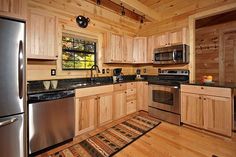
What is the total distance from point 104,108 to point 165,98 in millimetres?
1496

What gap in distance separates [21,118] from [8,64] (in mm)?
659

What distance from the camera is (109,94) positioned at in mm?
3152

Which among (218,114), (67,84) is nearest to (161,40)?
(218,114)

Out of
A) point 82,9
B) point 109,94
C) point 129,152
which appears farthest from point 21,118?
point 82,9

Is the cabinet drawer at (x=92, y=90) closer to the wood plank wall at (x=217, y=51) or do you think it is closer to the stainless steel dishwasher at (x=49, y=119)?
the stainless steel dishwasher at (x=49, y=119)

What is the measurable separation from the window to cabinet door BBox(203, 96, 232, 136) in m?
2.75

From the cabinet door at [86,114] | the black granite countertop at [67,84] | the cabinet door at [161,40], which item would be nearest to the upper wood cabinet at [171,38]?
the cabinet door at [161,40]

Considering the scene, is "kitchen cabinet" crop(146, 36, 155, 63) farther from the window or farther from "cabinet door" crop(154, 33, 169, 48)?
the window

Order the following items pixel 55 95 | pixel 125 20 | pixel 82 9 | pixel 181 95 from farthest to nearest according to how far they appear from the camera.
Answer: pixel 125 20, pixel 82 9, pixel 181 95, pixel 55 95

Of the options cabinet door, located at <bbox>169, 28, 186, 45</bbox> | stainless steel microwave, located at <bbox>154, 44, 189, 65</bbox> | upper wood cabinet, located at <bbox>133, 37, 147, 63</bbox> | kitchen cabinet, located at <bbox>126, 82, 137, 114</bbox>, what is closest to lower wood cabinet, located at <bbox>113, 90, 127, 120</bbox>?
kitchen cabinet, located at <bbox>126, 82, 137, 114</bbox>

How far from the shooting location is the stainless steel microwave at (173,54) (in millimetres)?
3389

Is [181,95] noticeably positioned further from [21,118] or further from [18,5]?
[18,5]

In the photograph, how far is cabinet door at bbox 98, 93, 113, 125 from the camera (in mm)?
2944

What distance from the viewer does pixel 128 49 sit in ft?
13.7
